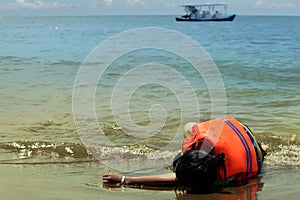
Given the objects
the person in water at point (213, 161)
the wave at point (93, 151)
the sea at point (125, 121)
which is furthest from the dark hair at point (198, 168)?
the wave at point (93, 151)

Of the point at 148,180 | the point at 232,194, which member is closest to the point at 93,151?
the point at 148,180

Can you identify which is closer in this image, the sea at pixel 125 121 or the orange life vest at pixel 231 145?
the orange life vest at pixel 231 145

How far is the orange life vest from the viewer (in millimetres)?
3129

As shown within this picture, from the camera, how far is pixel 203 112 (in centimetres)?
694

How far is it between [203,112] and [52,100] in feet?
9.22

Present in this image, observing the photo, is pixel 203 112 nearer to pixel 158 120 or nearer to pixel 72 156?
pixel 158 120

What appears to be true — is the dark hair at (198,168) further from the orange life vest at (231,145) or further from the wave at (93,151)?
the wave at (93,151)

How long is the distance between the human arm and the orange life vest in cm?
28

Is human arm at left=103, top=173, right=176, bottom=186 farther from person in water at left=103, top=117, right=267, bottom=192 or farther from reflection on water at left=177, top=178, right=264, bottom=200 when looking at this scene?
reflection on water at left=177, top=178, right=264, bottom=200

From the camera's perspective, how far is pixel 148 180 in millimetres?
3408

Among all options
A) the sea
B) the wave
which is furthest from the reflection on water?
the wave

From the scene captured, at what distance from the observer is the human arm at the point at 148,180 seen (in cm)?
336

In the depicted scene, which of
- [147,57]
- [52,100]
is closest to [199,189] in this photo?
[52,100]

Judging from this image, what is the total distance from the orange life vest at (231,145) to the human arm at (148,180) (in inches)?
10.9
